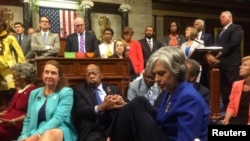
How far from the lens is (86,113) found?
3.50 meters

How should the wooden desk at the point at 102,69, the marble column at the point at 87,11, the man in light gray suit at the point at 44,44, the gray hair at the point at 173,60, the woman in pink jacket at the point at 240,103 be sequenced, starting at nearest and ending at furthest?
the gray hair at the point at 173,60
the woman in pink jacket at the point at 240,103
the wooden desk at the point at 102,69
the man in light gray suit at the point at 44,44
the marble column at the point at 87,11

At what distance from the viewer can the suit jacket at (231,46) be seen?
5734 mm

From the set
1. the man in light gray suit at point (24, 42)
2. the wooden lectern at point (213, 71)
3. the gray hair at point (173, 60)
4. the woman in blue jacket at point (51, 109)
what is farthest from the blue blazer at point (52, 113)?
the man in light gray suit at point (24, 42)

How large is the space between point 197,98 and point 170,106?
0.55 feet

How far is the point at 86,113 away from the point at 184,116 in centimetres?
167

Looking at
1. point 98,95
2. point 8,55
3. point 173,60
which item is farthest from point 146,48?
point 173,60

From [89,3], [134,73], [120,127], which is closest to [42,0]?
[89,3]

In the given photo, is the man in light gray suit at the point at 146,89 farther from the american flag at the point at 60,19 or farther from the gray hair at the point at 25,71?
the american flag at the point at 60,19

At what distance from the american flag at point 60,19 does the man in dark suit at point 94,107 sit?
15.5ft

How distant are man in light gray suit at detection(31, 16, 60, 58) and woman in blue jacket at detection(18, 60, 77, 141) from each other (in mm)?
2046

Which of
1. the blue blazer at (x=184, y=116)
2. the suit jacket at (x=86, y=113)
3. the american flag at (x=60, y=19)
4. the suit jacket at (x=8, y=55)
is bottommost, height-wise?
the suit jacket at (x=86, y=113)

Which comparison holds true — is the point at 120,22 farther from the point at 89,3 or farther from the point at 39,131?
the point at 39,131

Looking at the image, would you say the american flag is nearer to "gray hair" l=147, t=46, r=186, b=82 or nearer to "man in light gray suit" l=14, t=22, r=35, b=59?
"man in light gray suit" l=14, t=22, r=35, b=59

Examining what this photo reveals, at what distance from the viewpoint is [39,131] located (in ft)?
10.8
